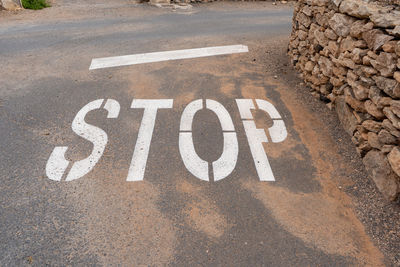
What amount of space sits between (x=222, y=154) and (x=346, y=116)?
2.78 m

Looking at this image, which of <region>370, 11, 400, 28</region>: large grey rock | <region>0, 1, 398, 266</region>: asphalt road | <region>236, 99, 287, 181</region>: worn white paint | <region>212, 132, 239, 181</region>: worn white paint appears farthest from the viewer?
<region>236, 99, 287, 181</region>: worn white paint

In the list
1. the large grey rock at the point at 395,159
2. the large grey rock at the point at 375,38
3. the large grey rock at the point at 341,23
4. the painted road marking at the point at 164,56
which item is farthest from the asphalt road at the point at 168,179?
the large grey rock at the point at 375,38

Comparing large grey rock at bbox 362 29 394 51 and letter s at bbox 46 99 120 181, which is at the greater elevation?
large grey rock at bbox 362 29 394 51

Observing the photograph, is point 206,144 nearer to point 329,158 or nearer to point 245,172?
point 245,172

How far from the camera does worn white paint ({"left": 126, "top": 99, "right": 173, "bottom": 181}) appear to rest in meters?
5.42

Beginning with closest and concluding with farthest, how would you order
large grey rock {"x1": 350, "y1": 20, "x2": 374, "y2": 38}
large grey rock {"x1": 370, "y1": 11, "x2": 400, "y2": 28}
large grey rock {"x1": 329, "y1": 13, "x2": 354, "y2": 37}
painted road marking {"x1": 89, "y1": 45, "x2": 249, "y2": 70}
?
large grey rock {"x1": 370, "y1": 11, "x2": 400, "y2": 28}
large grey rock {"x1": 350, "y1": 20, "x2": 374, "y2": 38}
large grey rock {"x1": 329, "y1": 13, "x2": 354, "y2": 37}
painted road marking {"x1": 89, "y1": 45, "x2": 249, "y2": 70}

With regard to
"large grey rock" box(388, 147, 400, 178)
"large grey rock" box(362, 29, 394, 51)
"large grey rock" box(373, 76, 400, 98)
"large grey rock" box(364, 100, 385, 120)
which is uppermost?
"large grey rock" box(362, 29, 394, 51)

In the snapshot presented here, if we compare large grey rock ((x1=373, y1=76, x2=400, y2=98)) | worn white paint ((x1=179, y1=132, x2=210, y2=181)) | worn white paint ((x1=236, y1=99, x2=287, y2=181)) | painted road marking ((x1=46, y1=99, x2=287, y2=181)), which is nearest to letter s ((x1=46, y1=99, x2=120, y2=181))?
painted road marking ((x1=46, y1=99, x2=287, y2=181))

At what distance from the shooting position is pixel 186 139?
623 centimetres

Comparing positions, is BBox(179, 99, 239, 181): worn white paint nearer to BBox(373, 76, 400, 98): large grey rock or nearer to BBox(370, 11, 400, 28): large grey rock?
BBox(373, 76, 400, 98): large grey rock

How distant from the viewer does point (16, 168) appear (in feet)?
17.7

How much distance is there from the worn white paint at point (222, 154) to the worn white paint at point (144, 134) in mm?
651

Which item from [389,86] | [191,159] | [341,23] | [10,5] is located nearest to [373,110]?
[389,86]

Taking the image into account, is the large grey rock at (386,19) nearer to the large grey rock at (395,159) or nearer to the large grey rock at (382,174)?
the large grey rock at (395,159)
